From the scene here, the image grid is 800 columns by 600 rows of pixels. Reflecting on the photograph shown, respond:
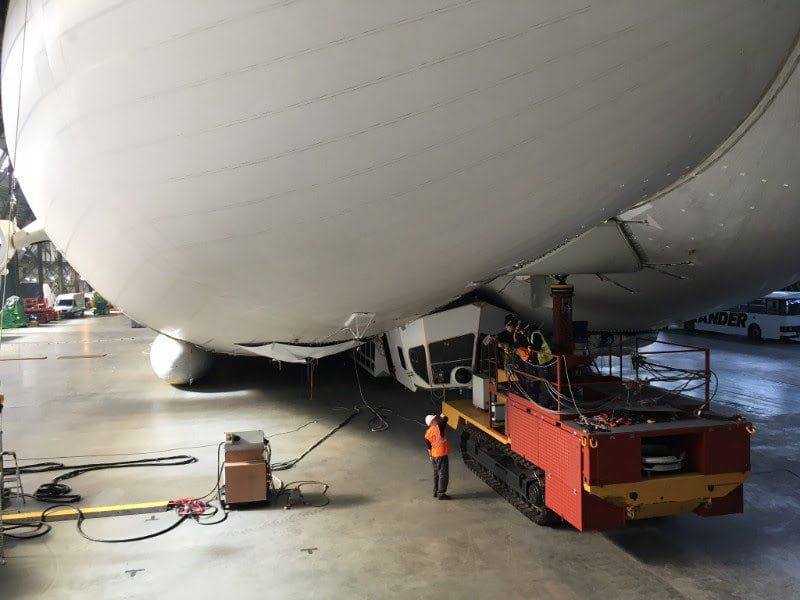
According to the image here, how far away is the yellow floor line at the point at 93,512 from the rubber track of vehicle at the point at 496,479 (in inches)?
149

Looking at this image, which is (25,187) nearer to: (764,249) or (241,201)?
(241,201)

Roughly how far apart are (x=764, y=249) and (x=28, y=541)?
9.51 m

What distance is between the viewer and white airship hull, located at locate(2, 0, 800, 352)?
3.65m

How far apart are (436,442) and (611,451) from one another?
225cm

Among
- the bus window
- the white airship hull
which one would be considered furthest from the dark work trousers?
the bus window

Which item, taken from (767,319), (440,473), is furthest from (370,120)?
(767,319)

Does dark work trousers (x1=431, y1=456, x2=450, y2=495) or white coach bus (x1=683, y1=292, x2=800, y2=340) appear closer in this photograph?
dark work trousers (x1=431, y1=456, x2=450, y2=495)

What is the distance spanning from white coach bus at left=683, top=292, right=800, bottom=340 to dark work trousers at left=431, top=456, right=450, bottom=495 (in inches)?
639

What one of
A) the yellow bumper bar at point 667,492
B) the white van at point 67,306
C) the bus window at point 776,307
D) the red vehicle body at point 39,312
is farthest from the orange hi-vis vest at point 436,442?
the white van at point 67,306

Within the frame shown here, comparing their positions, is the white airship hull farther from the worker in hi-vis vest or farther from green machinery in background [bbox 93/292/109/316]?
green machinery in background [bbox 93/292/109/316]

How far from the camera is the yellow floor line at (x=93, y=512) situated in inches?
278

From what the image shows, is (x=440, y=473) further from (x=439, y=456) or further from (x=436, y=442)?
(x=436, y=442)

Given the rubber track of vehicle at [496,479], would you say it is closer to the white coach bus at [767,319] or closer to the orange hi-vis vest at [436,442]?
the orange hi-vis vest at [436,442]

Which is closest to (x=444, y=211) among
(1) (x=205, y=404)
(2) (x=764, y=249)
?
(2) (x=764, y=249)
